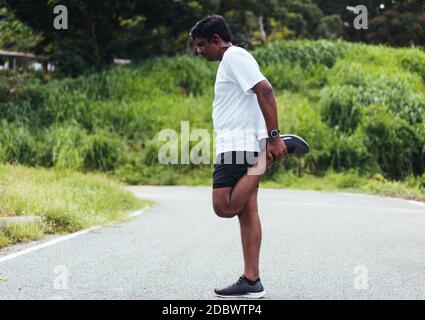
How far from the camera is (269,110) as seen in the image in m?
5.18

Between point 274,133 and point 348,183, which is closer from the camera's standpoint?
point 274,133

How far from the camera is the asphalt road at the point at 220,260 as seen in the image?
5.79m

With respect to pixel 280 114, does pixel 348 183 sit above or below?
below

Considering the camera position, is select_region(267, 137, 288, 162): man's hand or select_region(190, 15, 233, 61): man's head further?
select_region(190, 15, 233, 61): man's head

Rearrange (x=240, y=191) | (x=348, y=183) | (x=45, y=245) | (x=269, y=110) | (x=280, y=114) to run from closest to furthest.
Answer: (x=269, y=110)
(x=240, y=191)
(x=45, y=245)
(x=348, y=183)
(x=280, y=114)

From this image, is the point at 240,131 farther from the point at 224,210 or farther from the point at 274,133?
the point at 224,210

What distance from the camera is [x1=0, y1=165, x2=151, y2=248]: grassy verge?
374 inches

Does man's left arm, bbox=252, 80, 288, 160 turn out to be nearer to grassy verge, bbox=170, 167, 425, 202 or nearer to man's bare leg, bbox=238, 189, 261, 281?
man's bare leg, bbox=238, 189, 261, 281

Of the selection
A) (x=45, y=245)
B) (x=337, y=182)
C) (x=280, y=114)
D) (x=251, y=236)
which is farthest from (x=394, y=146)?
(x=251, y=236)

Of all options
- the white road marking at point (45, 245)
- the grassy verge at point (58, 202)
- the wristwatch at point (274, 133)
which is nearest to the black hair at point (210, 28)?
the wristwatch at point (274, 133)

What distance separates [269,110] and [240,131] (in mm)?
252

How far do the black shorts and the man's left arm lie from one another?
15cm

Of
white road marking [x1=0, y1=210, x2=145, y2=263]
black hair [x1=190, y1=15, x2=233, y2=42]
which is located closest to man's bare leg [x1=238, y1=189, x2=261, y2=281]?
black hair [x1=190, y1=15, x2=233, y2=42]
